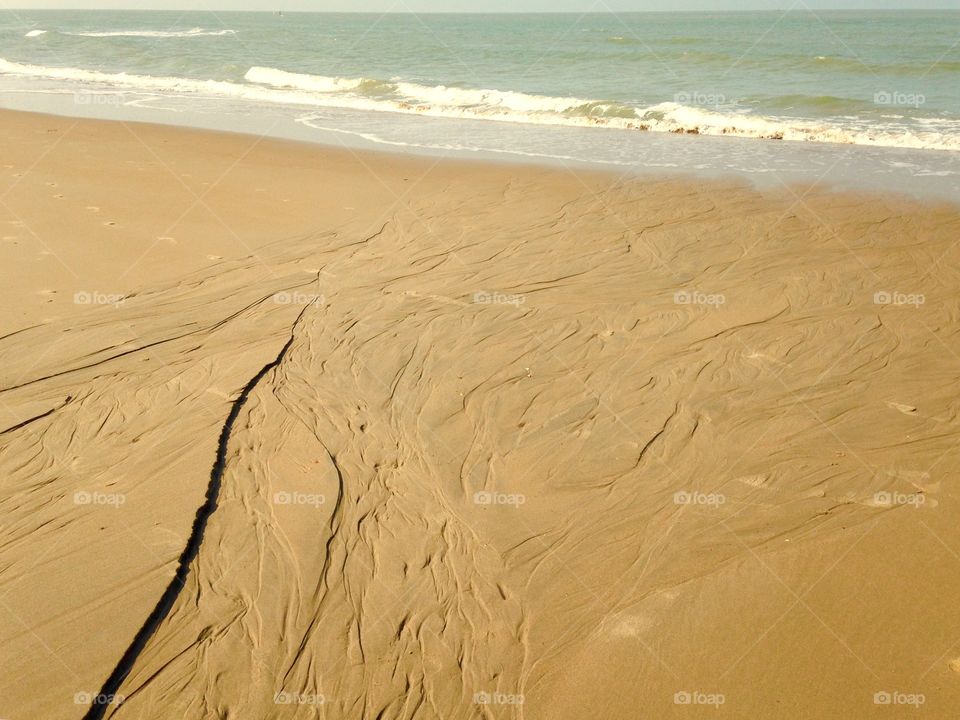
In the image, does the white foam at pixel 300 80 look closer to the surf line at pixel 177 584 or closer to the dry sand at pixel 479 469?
the dry sand at pixel 479 469

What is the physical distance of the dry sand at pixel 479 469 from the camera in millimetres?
3582

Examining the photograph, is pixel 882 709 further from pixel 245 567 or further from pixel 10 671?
pixel 10 671

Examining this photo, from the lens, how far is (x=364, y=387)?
19.3ft
